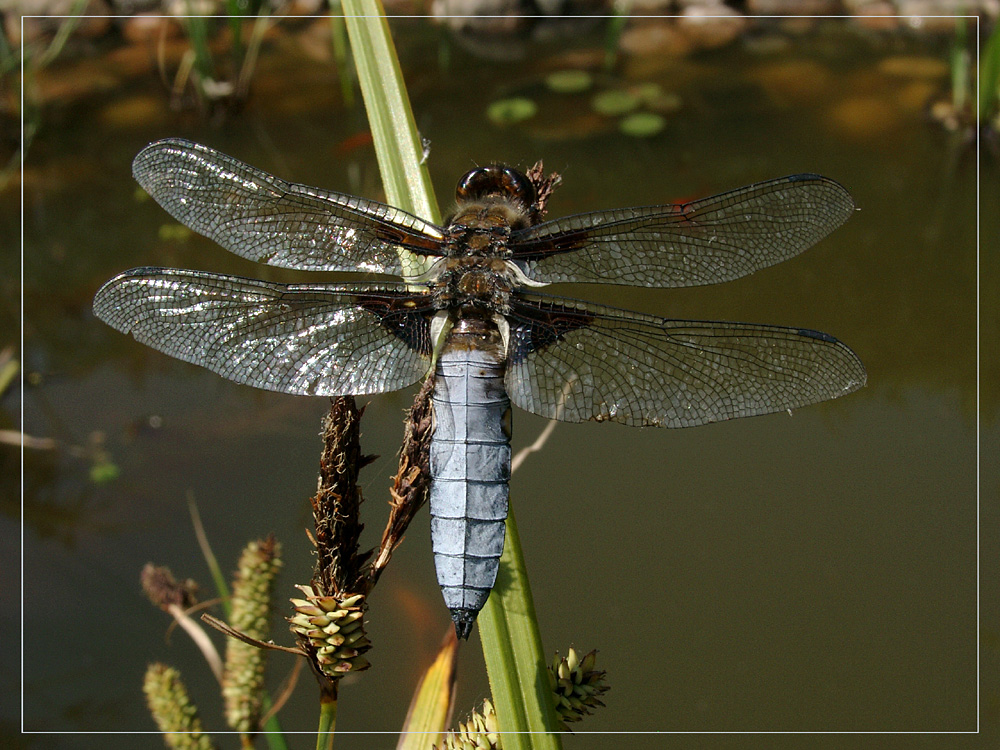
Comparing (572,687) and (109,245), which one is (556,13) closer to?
(109,245)

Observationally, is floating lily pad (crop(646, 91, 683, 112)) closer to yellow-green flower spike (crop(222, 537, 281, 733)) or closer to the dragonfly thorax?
the dragonfly thorax

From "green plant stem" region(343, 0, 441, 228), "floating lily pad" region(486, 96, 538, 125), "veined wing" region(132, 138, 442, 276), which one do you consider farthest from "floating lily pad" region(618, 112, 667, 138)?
"veined wing" region(132, 138, 442, 276)

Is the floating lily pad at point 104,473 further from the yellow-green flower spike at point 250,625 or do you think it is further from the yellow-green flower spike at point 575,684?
the yellow-green flower spike at point 575,684

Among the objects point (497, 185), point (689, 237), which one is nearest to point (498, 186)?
point (497, 185)

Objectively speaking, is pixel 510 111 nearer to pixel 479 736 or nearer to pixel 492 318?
pixel 492 318

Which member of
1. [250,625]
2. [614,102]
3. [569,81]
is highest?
[569,81]

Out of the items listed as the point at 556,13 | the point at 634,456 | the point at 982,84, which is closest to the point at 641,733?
the point at 634,456
